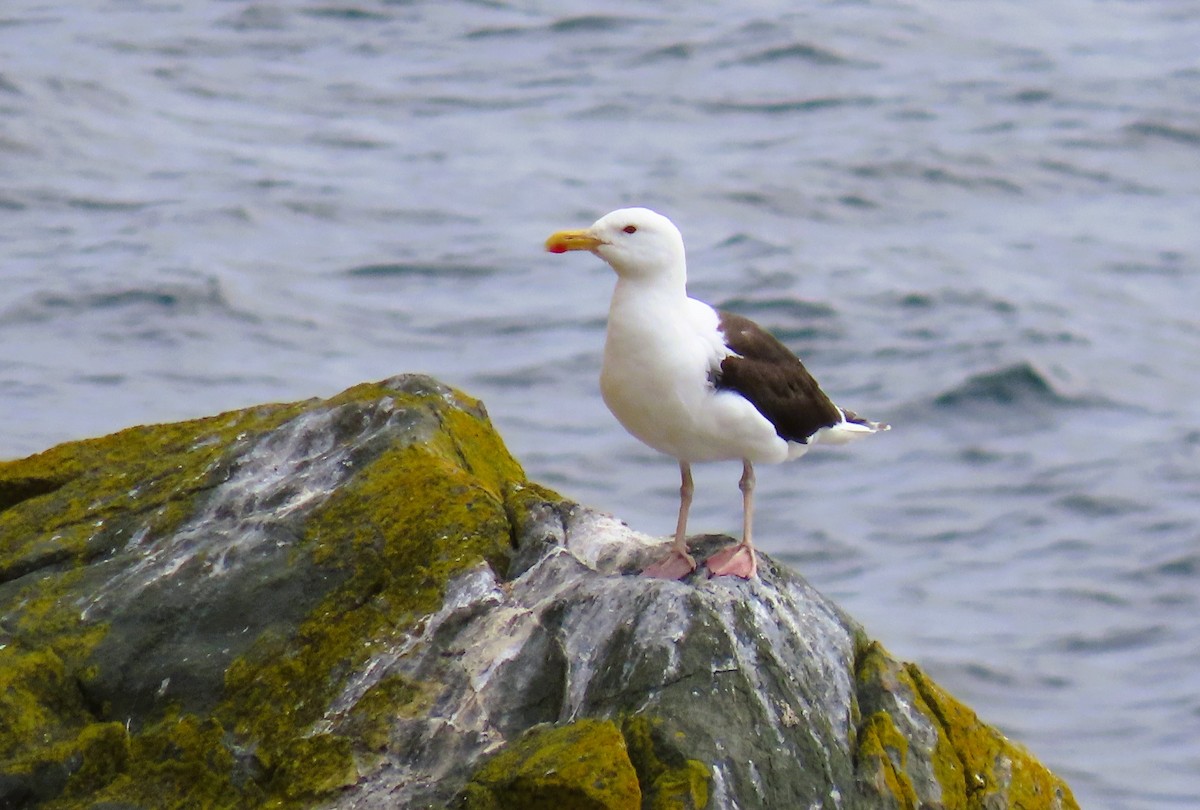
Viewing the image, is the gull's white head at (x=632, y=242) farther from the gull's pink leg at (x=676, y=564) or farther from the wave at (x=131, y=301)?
the wave at (x=131, y=301)

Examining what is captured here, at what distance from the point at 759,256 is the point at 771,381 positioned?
15.0 m

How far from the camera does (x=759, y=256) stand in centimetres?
2191

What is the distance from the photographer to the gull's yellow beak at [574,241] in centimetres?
679

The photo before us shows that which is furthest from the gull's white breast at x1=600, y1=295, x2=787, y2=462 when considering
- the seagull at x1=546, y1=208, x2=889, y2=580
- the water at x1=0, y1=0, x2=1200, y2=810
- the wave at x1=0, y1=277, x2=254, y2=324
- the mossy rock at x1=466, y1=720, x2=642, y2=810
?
the wave at x1=0, y1=277, x2=254, y2=324

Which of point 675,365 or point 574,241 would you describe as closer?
point 675,365

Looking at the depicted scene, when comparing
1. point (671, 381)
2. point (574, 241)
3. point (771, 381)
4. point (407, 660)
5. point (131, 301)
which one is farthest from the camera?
point (131, 301)

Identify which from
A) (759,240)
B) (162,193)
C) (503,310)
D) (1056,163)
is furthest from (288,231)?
(1056,163)

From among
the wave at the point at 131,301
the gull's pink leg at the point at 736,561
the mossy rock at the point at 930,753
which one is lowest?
the wave at the point at 131,301

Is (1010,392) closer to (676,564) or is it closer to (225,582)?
(676,564)

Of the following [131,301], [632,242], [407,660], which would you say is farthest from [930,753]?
[131,301]

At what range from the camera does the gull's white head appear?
682 cm

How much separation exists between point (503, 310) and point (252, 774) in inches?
579

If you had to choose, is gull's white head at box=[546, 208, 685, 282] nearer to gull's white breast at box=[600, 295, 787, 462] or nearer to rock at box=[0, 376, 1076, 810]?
gull's white breast at box=[600, 295, 787, 462]

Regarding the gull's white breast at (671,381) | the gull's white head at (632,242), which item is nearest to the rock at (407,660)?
the gull's white breast at (671,381)
